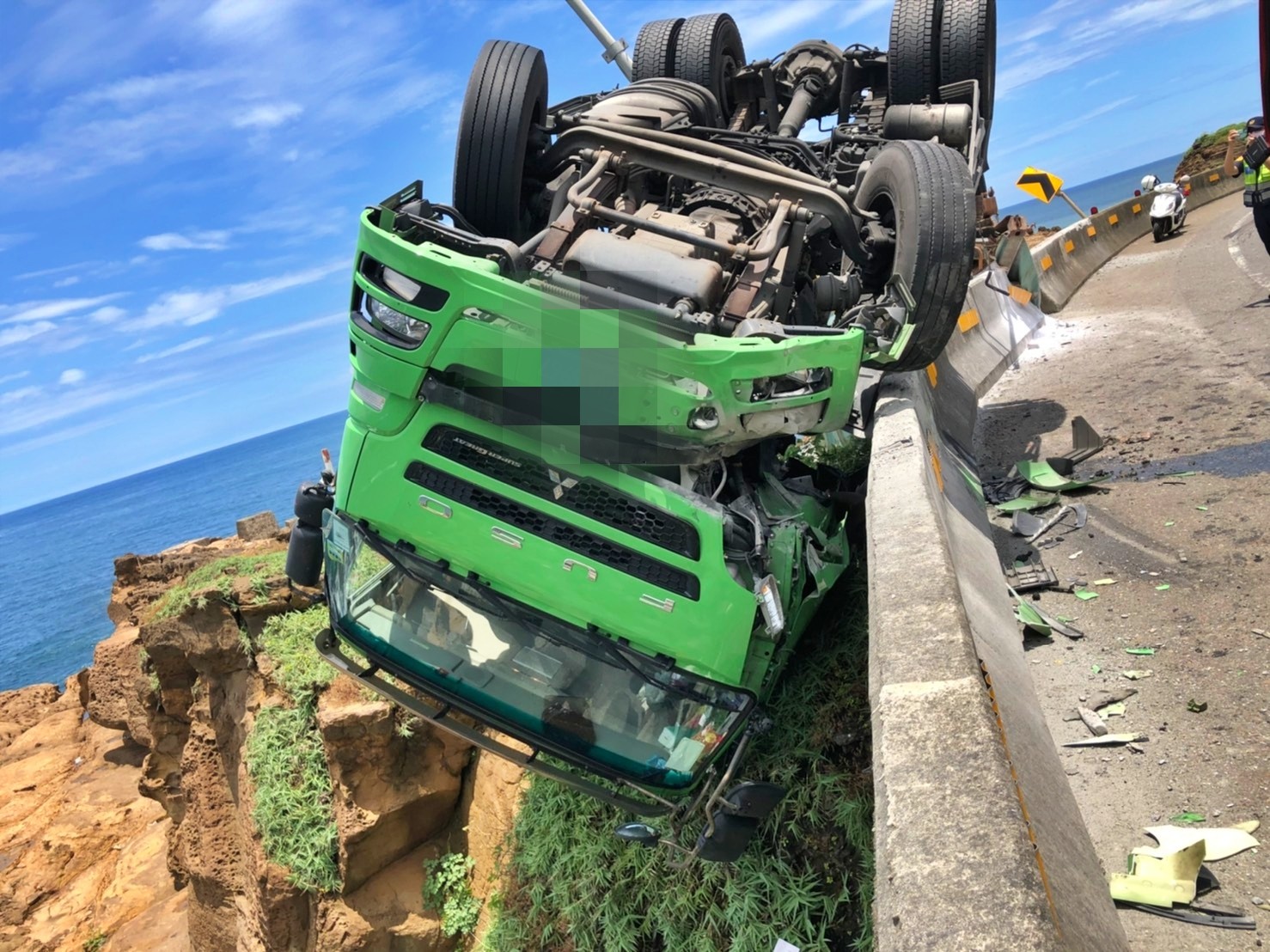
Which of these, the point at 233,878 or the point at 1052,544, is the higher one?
the point at 1052,544

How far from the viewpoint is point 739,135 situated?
16.1 feet

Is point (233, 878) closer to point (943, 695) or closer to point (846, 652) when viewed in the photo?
point (846, 652)

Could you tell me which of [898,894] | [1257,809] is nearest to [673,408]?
[898,894]

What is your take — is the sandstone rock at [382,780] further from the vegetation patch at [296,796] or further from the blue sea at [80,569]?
the blue sea at [80,569]

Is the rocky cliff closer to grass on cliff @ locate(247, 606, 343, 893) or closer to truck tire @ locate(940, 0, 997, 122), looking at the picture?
grass on cliff @ locate(247, 606, 343, 893)

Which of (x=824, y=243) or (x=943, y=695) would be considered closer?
(x=943, y=695)

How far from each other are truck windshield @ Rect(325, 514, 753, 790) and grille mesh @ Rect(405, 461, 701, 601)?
26 cm

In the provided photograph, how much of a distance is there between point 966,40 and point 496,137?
4.10 meters

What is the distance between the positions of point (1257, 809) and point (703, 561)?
1.68 metres

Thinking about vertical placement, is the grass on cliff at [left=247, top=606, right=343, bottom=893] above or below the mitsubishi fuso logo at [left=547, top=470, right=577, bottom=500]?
below

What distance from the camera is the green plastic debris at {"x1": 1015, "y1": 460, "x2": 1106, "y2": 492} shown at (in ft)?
15.8

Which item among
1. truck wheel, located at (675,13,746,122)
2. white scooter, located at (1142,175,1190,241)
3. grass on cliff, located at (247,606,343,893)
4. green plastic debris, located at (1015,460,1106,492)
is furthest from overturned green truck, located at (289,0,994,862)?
white scooter, located at (1142,175,1190,241)

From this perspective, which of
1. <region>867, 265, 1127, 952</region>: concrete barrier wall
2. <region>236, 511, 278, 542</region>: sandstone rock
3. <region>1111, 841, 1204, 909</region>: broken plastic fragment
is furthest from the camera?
<region>236, 511, 278, 542</region>: sandstone rock

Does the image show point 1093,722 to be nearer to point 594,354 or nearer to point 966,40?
point 594,354
